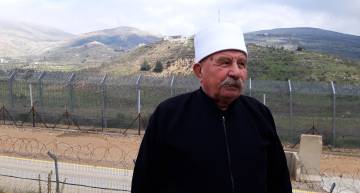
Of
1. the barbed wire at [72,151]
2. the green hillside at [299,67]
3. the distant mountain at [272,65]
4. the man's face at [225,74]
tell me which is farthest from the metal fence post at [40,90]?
the man's face at [225,74]

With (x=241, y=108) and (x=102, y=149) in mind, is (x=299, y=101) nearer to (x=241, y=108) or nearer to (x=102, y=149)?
(x=102, y=149)

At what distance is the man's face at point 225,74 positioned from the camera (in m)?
2.76

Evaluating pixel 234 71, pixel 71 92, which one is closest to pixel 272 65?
pixel 71 92

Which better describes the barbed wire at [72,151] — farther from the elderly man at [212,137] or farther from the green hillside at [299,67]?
the green hillside at [299,67]

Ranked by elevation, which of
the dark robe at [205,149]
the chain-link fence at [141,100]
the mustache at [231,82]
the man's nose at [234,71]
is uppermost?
the man's nose at [234,71]

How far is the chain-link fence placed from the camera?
20.6 m

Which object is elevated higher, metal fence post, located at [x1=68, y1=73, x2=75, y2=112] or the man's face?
the man's face

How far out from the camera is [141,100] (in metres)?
23.3

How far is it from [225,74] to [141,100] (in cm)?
2063

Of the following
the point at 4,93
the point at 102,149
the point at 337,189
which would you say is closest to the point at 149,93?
the point at 102,149

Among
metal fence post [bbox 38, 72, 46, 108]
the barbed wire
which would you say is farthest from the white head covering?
metal fence post [bbox 38, 72, 46, 108]

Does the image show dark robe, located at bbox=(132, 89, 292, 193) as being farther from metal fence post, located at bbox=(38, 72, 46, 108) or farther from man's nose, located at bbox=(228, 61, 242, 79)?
metal fence post, located at bbox=(38, 72, 46, 108)

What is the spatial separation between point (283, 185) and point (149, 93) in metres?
20.1

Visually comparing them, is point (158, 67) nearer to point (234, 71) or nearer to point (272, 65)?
point (272, 65)
